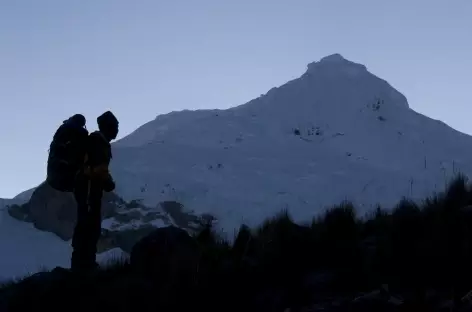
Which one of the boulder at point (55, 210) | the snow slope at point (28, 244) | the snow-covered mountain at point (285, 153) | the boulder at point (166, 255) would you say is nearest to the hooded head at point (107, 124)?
the boulder at point (166, 255)

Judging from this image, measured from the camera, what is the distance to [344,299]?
5.44 meters

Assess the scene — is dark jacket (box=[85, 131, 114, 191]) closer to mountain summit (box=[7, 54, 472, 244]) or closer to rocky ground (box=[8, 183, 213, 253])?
mountain summit (box=[7, 54, 472, 244])

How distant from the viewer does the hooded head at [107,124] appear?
8164 millimetres

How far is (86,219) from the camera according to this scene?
7.98 metres

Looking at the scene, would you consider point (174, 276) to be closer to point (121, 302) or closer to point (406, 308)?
point (121, 302)

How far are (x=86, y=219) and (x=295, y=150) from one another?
78.3 meters

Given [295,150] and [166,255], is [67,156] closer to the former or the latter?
[166,255]

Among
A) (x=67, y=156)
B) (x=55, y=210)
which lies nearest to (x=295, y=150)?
(x=55, y=210)

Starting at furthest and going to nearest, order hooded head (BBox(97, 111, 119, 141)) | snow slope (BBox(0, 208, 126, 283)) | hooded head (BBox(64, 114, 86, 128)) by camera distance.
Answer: snow slope (BBox(0, 208, 126, 283)), hooded head (BBox(97, 111, 119, 141)), hooded head (BBox(64, 114, 86, 128))

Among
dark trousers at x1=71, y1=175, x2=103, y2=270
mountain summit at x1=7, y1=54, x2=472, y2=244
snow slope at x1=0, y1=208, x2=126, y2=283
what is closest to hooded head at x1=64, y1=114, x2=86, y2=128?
dark trousers at x1=71, y1=175, x2=103, y2=270

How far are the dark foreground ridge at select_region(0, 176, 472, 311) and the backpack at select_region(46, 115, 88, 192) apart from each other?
93cm

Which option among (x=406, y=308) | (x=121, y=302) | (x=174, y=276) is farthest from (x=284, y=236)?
(x=406, y=308)

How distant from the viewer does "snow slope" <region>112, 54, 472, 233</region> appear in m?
72.8

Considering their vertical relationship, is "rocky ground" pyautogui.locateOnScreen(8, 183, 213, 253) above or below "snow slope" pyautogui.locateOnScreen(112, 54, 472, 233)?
below
